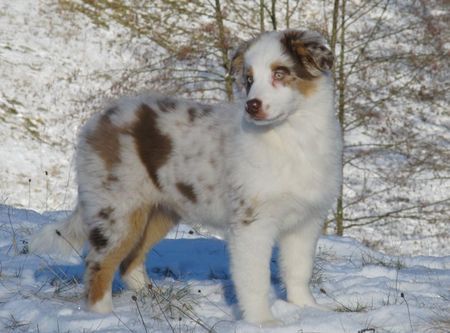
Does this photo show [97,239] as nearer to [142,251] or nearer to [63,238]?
[63,238]

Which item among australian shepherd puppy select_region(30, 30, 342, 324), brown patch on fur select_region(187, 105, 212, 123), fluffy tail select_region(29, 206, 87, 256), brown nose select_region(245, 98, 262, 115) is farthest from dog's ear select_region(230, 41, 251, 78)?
fluffy tail select_region(29, 206, 87, 256)

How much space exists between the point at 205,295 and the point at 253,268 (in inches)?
35.0

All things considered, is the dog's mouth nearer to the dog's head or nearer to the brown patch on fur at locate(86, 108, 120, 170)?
the dog's head

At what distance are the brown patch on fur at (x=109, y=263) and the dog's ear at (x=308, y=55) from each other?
1637 mm

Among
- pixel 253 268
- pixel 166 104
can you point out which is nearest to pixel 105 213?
pixel 166 104

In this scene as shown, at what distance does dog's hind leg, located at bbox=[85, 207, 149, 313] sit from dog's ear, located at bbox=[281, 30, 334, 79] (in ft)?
5.40

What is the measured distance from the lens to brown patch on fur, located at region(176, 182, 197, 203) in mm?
5543

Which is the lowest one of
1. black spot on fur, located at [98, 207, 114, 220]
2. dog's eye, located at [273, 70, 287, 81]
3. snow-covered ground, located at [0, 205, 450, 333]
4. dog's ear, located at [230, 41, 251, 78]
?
snow-covered ground, located at [0, 205, 450, 333]

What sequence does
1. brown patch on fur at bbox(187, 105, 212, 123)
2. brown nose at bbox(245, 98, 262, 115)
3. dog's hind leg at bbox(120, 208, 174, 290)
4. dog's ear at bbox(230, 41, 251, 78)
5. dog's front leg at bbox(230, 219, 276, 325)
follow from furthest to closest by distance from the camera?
dog's hind leg at bbox(120, 208, 174, 290)
brown patch on fur at bbox(187, 105, 212, 123)
dog's ear at bbox(230, 41, 251, 78)
dog's front leg at bbox(230, 219, 276, 325)
brown nose at bbox(245, 98, 262, 115)

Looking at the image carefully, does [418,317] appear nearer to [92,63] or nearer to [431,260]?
[431,260]

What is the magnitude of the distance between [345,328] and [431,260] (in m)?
3.55

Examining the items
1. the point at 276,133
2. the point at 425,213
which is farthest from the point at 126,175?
the point at 425,213

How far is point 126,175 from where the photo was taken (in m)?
5.55

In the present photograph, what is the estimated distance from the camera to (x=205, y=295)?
5.68m
